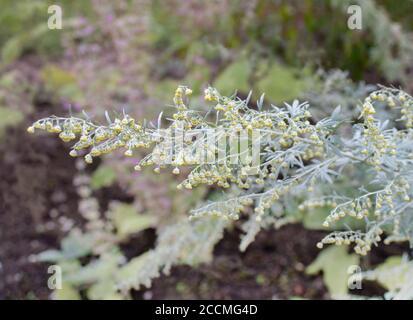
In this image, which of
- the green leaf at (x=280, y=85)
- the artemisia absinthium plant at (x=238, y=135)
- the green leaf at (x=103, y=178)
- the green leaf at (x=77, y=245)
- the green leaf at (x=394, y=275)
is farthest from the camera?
the green leaf at (x=103, y=178)

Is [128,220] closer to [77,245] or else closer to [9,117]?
[77,245]

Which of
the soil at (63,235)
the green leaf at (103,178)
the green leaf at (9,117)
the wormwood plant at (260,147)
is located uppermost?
the wormwood plant at (260,147)

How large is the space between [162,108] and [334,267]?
1.26 meters

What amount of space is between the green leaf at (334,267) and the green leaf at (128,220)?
31.1 inches

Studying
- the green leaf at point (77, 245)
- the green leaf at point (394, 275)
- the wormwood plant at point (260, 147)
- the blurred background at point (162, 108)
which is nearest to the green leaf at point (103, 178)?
the blurred background at point (162, 108)

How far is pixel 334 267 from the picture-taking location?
229 cm

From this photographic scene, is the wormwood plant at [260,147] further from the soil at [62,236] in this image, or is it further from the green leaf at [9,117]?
the green leaf at [9,117]

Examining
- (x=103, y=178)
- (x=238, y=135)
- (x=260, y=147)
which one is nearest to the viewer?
(x=238, y=135)

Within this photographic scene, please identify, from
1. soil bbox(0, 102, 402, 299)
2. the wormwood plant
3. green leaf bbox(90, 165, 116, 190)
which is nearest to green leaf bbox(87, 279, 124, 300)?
soil bbox(0, 102, 402, 299)

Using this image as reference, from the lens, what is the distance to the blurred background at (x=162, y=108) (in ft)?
8.05

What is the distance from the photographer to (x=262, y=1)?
337cm

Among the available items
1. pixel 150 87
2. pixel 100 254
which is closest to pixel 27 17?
pixel 150 87

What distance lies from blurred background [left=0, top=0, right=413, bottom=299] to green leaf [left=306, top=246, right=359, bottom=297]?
0.02 meters

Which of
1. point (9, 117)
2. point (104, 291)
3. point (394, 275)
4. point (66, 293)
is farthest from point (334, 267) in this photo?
point (9, 117)
